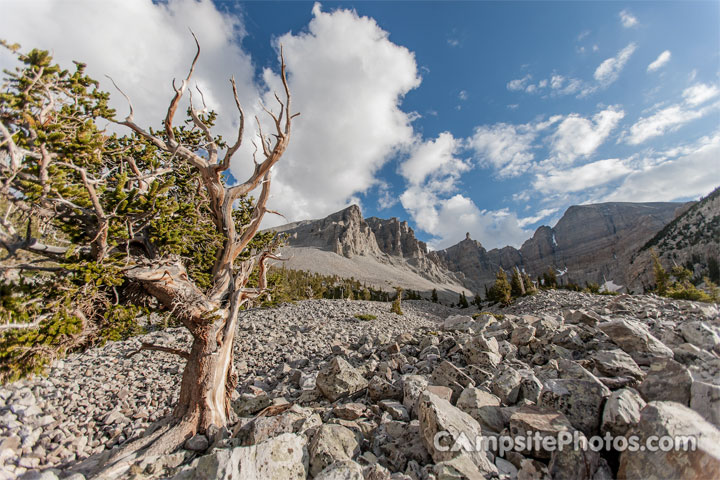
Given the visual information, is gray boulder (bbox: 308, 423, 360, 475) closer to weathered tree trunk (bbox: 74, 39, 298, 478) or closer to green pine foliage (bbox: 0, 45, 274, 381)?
weathered tree trunk (bbox: 74, 39, 298, 478)

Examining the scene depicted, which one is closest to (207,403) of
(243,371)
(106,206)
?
(106,206)

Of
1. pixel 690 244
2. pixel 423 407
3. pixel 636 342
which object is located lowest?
pixel 423 407

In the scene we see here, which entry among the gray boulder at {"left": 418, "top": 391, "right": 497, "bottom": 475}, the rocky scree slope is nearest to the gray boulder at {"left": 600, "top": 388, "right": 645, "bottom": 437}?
the gray boulder at {"left": 418, "top": 391, "right": 497, "bottom": 475}

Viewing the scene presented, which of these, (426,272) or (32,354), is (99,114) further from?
(426,272)

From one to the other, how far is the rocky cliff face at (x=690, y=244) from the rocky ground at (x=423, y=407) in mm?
89412

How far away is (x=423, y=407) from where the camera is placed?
160 inches

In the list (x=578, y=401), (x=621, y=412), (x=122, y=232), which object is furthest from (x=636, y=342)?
(x=122, y=232)

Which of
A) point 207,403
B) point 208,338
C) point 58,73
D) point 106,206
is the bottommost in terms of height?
point 207,403

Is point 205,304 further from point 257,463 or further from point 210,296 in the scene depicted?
point 257,463

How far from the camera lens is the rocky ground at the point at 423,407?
3.20m

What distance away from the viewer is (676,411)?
3.10 metres

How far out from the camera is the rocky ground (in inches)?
126

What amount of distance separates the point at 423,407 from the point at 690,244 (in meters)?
125

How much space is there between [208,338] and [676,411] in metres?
7.10
